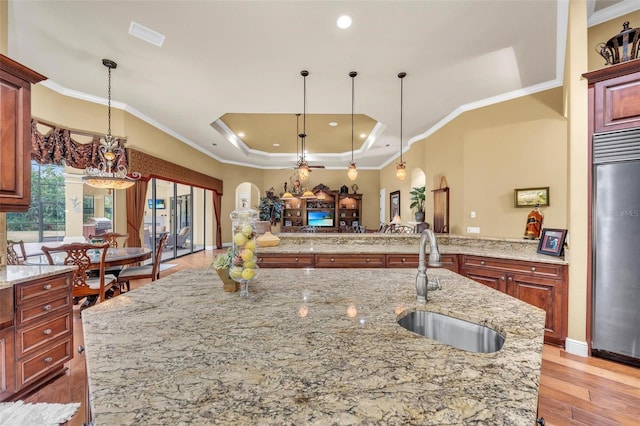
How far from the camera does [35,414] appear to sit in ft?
4.42

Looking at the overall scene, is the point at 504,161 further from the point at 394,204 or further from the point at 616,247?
the point at 394,204

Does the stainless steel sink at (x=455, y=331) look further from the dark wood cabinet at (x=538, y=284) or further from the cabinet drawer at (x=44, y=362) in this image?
the cabinet drawer at (x=44, y=362)

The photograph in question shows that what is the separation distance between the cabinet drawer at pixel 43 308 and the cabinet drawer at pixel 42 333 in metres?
0.07

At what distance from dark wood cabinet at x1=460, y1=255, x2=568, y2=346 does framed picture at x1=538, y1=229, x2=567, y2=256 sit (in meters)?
0.31

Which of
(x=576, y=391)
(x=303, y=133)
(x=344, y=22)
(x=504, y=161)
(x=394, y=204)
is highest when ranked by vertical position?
(x=303, y=133)

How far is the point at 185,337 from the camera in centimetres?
96

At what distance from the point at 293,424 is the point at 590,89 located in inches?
136

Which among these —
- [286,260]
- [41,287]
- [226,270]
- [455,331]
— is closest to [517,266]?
[455,331]

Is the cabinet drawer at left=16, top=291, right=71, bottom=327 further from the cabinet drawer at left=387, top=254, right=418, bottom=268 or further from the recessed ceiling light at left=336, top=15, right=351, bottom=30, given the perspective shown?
the recessed ceiling light at left=336, top=15, right=351, bottom=30

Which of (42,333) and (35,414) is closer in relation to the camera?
(35,414)

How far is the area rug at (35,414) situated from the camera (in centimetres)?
128

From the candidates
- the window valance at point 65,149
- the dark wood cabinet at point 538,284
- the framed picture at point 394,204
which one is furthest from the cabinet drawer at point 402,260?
the window valance at point 65,149

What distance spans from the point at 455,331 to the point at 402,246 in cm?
267

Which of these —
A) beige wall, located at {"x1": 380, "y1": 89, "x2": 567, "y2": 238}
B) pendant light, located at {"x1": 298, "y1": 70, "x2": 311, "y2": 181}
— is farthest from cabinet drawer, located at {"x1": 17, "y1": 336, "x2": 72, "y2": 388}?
beige wall, located at {"x1": 380, "y1": 89, "x2": 567, "y2": 238}
